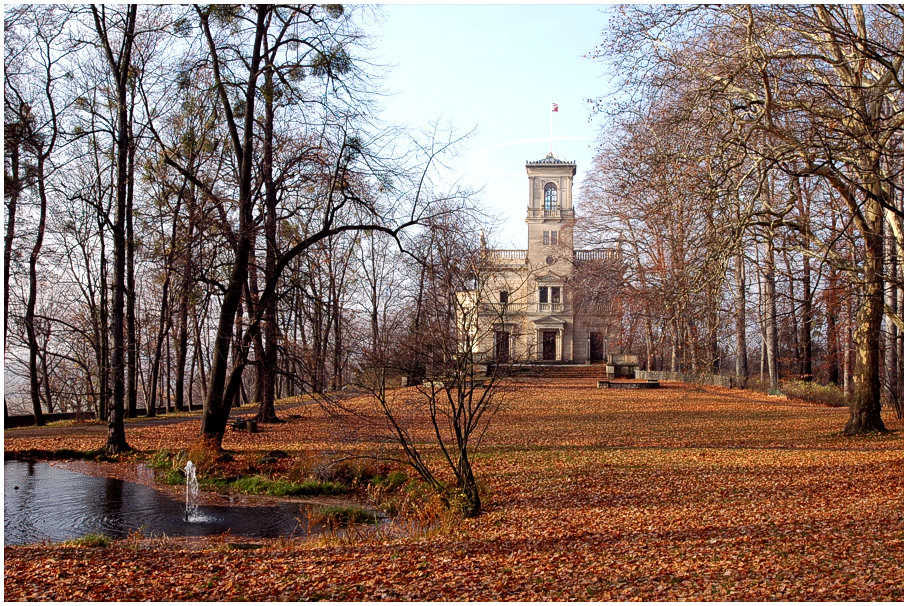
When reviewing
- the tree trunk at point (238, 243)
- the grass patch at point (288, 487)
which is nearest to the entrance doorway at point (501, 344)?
the grass patch at point (288, 487)

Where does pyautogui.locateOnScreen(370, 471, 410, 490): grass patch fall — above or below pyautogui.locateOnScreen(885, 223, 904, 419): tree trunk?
below

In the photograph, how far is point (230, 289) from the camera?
13.7 m

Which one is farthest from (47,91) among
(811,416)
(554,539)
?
(811,416)

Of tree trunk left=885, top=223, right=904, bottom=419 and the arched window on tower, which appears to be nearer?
tree trunk left=885, top=223, right=904, bottom=419

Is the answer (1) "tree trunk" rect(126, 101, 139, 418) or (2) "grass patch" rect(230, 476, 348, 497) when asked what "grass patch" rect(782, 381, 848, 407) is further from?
(1) "tree trunk" rect(126, 101, 139, 418)

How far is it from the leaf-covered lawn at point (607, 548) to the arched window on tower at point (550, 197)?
3959 centimetres

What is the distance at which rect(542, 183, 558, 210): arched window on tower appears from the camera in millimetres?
52250

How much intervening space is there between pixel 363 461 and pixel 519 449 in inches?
136

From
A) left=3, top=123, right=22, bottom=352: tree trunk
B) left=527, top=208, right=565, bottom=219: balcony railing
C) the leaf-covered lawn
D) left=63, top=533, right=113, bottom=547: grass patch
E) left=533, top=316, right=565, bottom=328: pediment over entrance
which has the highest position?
left=527, top=208, right=565, bottom=219: balcony railing

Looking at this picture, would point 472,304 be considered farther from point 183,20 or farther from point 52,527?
point 183,20

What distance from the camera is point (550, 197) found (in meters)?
52.5

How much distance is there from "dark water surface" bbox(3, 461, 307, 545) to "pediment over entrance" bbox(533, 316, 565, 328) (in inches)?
1600

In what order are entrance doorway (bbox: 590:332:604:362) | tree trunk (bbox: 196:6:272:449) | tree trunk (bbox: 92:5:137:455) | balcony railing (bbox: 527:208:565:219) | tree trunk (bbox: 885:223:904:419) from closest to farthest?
tree trunk (bbox: 885:223:904:419), tree trunk (bbox: 196:6:272:449), tree trunk (bbox: 92:5:137:455), entrance doorway (bbox: 590:332:604:362), balcony railing (bbox: 527:208:565:219)

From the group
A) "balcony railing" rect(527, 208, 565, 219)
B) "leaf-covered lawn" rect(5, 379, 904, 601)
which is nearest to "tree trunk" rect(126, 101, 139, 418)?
"leaf-covered lawn" rect(5, 379, 904, 601)
